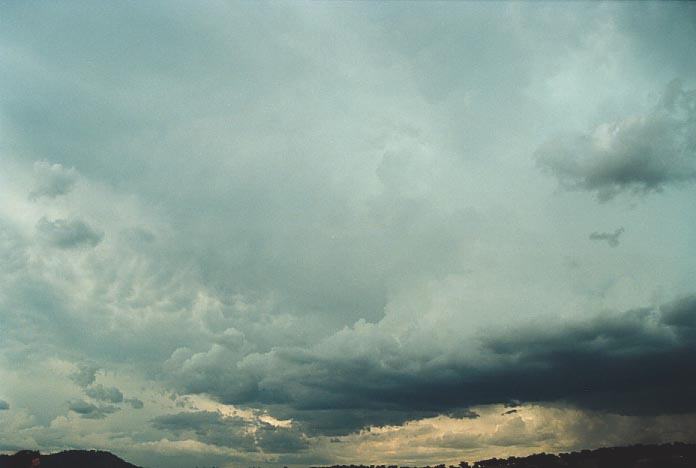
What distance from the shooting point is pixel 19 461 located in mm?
50938
